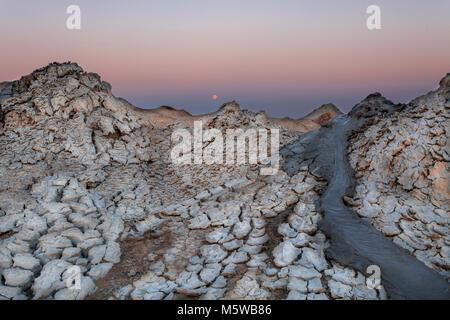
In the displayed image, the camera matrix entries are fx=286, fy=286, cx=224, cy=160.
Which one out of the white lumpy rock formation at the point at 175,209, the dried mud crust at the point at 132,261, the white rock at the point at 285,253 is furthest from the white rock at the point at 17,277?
the white rock at the point at 285,253

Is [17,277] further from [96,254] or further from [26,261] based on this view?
[96,254]

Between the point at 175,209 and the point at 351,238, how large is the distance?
281 centimetres

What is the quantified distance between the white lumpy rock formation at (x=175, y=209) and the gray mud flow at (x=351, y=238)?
15cm

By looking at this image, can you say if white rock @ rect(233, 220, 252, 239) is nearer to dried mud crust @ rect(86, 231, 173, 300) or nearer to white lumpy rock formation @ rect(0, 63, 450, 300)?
white lumpy rock formation @ rect(0, 63, 450, 300)

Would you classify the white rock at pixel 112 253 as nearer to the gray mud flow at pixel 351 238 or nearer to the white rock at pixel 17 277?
the white rock at pixel 17 277

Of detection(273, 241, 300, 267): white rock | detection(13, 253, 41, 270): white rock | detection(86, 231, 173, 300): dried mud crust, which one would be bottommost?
detection(86, 231, 173, 300): dried mud crust

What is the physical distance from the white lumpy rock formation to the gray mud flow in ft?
0.49

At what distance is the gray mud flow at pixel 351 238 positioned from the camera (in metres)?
3.04

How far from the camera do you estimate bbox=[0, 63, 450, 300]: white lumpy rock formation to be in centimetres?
331

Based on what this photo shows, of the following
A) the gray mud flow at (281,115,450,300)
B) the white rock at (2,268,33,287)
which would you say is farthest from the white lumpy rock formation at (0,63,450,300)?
the gray mud flow at (281,115,450,300)

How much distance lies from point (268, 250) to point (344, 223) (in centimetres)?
115

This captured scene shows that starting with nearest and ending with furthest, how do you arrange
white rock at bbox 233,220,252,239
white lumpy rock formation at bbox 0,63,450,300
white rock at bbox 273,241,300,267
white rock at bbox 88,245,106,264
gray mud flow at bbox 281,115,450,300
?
gray mud flow at bbox 281,115,450,300 → white lumpy rock formation at bbox 0,63,450,300 → white rock at bbox 273,241,300,267 → white rock at bbox 88,245,106,264 → white rock at bbox 233,220,252,239

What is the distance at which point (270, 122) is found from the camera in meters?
7.58

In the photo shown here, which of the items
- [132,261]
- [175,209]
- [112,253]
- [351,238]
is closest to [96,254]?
[112,253]
